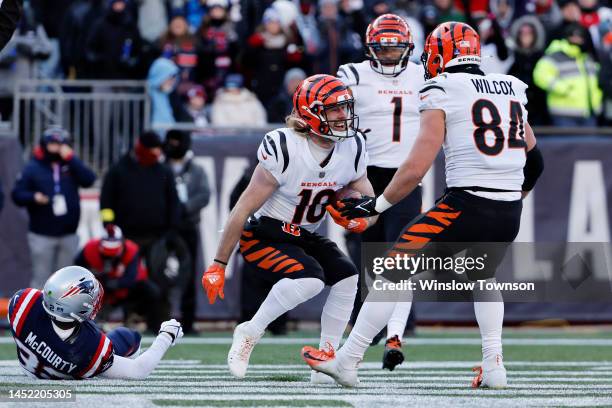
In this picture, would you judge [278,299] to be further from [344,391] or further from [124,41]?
[124,41]

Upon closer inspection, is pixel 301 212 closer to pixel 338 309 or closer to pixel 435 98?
pixel 338 309

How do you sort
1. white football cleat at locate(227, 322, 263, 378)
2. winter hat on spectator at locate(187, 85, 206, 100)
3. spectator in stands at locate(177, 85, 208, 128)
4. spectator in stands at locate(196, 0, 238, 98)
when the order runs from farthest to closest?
spectator in stands at locate(196, 0, 238, 98) → winter hat on spectator at locate(187, 85, 206, 100) → spectator in stands at locate(177, 85, 208, 128) → white football cleat at locate(227, 322, 263, 378)

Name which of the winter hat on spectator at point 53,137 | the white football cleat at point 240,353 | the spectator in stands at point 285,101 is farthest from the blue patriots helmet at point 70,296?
the spectator in stands at point 285,101

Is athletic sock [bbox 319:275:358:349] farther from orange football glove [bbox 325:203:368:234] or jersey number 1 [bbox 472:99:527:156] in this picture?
jersey number 1 [bbox 472:99:527:156]

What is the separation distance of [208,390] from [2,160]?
7.16m

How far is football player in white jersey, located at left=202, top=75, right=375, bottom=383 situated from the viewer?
7285 millimetres

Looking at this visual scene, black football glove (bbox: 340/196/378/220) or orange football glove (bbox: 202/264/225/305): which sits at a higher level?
black football glove (bbox: 340/196/378/220)

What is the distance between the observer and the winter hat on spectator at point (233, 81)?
14.0m

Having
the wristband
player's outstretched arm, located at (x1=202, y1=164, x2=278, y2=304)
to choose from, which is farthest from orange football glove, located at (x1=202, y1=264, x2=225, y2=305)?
the wristband

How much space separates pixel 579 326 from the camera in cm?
1348

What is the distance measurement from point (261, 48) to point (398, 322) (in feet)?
20.9

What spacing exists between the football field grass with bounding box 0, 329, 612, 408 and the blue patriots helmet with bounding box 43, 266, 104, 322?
0.33 metres

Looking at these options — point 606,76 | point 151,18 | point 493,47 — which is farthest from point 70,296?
point 151,18

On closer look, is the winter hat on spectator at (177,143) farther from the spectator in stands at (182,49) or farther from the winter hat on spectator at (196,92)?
the spectator in stands at (182,49)
